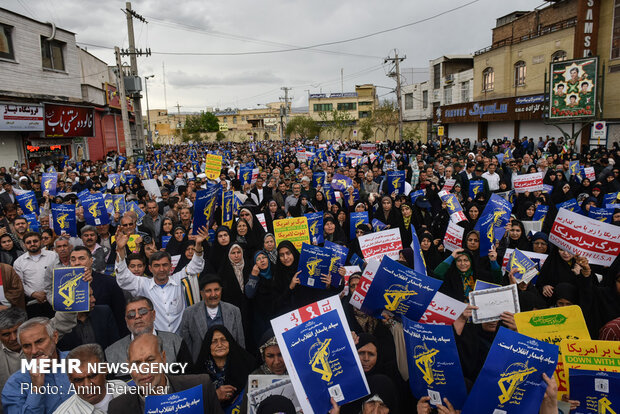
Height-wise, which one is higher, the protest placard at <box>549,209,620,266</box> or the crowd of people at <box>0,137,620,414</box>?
the protest placard at <box>549,209,620,266</box>

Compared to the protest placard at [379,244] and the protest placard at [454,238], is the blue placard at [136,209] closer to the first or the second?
the protest placard at [379,244]

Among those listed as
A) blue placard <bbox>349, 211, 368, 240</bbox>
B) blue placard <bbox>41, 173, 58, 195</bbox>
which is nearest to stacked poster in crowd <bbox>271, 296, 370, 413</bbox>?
blue placard <bbox>349, 211, 368, 240</bbox>

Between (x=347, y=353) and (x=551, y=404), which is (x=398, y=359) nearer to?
(x=347, y=353)

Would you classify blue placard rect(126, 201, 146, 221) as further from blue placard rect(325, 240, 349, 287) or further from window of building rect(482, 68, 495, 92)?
window of building rect(482, 68, 495, 92)

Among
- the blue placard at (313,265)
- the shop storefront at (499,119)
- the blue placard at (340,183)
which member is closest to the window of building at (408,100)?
the shop storefront at (499,119)

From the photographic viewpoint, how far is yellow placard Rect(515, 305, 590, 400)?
3104 millimetres

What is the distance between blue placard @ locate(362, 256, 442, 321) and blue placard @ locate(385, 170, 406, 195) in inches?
264

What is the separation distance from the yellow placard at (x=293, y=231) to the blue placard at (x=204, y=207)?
1043mm

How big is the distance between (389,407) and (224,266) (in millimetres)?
2911

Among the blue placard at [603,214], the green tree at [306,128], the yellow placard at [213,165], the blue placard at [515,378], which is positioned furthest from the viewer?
the green tree at [306,128]

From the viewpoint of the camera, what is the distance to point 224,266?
5191 mm

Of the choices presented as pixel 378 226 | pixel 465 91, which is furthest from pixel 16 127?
pixel 465 91

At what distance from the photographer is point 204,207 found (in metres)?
6.15

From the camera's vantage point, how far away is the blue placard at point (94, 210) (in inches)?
277
